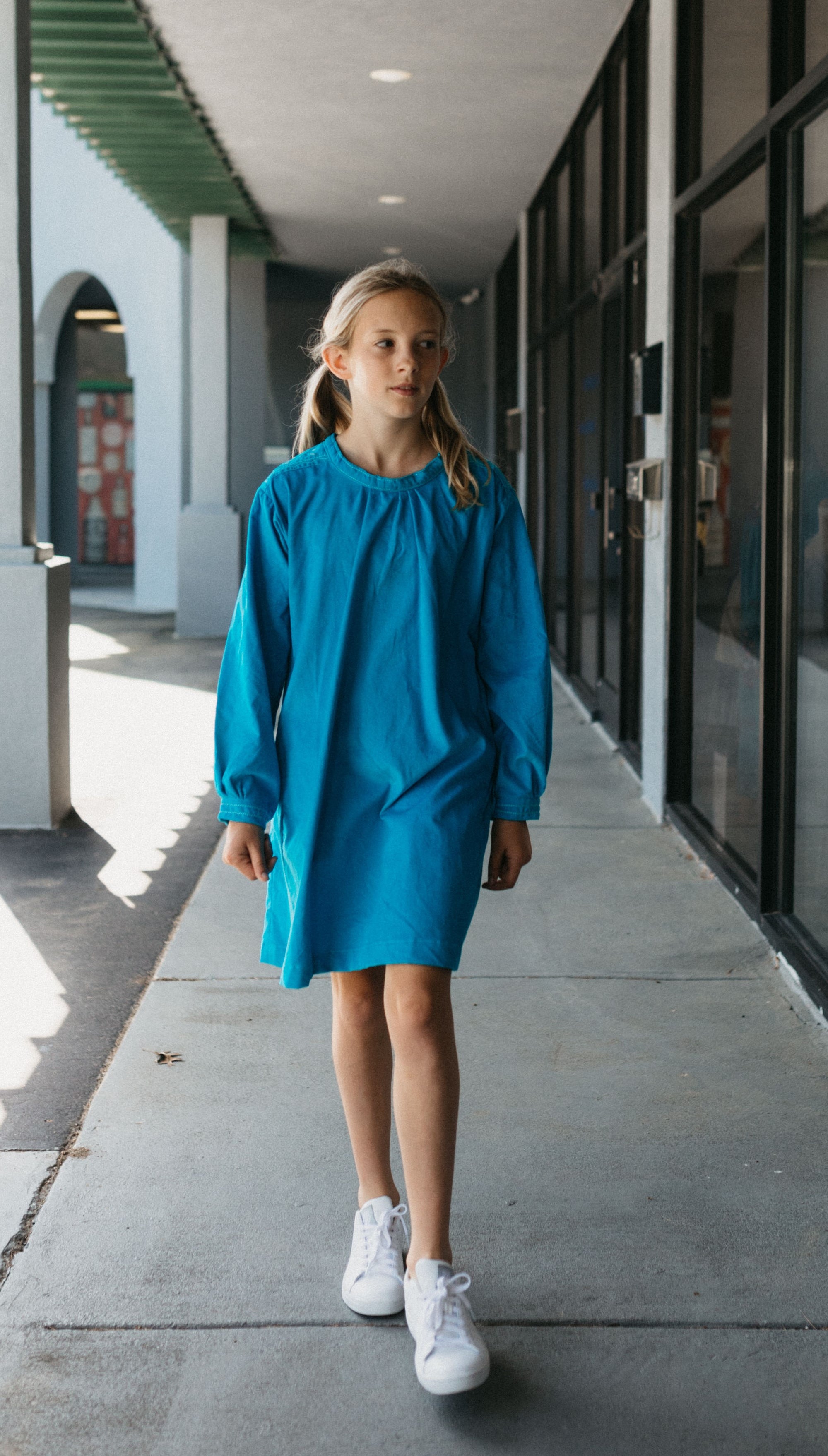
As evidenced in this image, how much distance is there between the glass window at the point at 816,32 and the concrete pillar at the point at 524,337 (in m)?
8.11

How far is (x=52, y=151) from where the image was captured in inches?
739

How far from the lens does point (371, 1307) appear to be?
92.8 inches

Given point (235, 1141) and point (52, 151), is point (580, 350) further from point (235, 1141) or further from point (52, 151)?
point (52, 151)

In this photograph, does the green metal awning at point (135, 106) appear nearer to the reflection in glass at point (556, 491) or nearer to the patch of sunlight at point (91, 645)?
the reflection in glass at point (556, 491)

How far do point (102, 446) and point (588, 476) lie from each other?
17.1 meters

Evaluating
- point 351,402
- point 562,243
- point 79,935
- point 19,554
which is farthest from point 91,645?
point 351,402

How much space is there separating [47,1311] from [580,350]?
7.92m

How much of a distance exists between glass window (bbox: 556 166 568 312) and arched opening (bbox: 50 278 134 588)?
1330 cm

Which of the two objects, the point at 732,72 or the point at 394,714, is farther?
the point at 732,72

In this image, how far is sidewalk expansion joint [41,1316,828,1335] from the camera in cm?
233

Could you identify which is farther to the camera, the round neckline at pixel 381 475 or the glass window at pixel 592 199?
the glass window at pixel 592 199

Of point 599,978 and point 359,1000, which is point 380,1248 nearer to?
point 359,1000

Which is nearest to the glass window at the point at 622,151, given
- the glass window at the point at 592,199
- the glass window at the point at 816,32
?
the glass window at the point at 592,199

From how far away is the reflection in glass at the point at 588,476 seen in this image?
29.1 ft
